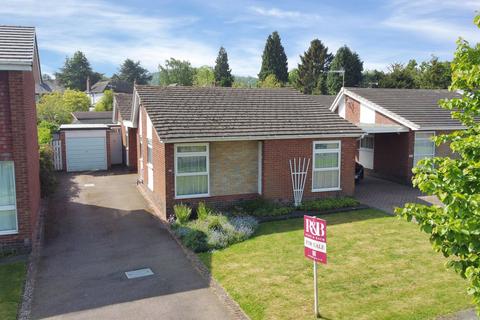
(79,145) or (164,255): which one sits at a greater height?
(79,145)

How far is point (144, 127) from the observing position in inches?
711

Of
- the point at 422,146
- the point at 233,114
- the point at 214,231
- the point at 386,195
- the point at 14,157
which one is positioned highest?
the point at 233,114

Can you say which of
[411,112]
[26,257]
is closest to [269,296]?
[26,257]

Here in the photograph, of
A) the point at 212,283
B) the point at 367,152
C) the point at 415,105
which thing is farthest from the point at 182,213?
the point at 415,105

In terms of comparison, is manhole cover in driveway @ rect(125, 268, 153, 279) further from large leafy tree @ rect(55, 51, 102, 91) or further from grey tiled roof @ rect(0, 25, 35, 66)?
large leafy tree @ rect(55, 51, 102, 91)

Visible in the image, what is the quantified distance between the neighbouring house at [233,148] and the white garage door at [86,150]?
7.90 metres

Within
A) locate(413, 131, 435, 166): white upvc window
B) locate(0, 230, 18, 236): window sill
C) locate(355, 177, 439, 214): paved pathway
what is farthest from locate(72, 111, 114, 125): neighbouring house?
locate(0, 230, 18, 236): window sill

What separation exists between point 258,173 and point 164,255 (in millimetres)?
5503

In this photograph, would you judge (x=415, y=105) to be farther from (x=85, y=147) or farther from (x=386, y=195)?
(x=85, y=147)

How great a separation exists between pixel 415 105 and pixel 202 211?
14.7 meters

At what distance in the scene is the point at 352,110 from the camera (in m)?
25.0

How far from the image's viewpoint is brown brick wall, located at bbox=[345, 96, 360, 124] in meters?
24.5

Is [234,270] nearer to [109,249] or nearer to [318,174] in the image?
[109,249]

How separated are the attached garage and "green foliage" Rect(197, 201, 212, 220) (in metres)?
12.7
